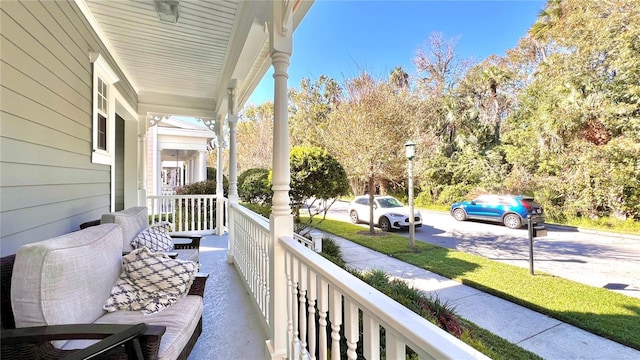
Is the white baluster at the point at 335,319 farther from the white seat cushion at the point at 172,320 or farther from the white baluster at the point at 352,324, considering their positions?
the white seat cushion at the point at 172,320

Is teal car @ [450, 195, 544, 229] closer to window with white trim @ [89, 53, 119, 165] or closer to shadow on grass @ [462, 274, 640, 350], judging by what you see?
shadow on grass @ [462, 274, 640, 350]

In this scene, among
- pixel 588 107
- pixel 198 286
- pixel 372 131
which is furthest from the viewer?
pixel 372 131

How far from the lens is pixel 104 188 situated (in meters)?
3.44

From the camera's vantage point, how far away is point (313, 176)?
19.2ft

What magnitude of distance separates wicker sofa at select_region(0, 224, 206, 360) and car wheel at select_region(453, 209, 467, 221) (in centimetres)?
1036

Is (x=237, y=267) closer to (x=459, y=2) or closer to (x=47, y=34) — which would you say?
(x=47, y=34)

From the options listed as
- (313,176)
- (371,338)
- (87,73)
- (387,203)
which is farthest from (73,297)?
(387,203)

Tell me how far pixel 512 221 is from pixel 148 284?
1007cm

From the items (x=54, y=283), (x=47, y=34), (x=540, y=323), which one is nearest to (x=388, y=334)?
(x=54, y=283)

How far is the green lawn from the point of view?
3.13 m

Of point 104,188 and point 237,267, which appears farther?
point 237,267

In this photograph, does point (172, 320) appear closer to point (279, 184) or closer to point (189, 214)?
point (279, 184)

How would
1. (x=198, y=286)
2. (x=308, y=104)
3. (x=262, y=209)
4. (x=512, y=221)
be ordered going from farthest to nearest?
(x=308, y=104) → (x=512, y=221) → (x=262, y=209) → (x=198, y=286)

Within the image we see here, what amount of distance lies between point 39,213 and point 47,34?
1.31m
